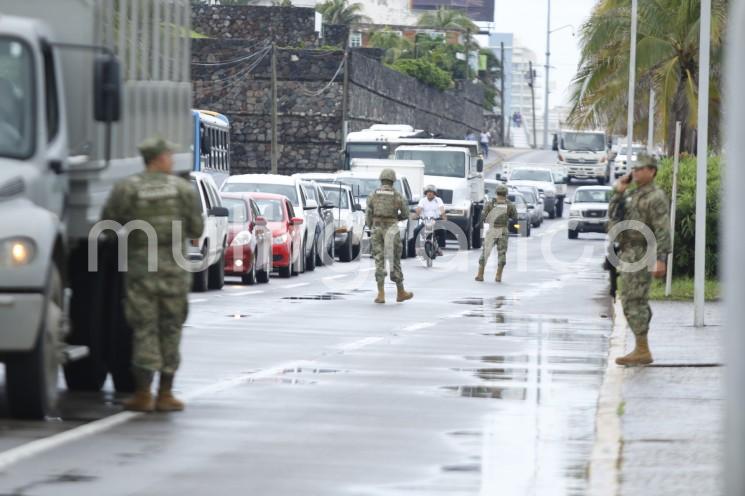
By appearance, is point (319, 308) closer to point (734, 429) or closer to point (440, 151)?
point (734, 429)

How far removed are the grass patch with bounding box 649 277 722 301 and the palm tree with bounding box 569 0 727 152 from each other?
13878 mm

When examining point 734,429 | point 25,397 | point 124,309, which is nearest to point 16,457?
point 25,397

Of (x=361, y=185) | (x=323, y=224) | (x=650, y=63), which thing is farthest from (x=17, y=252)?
(x=650, y=63)

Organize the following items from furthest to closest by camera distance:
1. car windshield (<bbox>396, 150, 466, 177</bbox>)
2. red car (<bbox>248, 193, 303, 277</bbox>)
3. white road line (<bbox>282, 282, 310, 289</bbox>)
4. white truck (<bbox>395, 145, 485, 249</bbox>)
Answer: car windshield (<bbox>396, 150, 466, 177</bbox>), white truck (<bbox>395, 145, 485, 249</bbox>), red car (<bbox>248, 193, 303, 277</bbox>), white road line (<bbox>282, 282, 310, 289</bbox>)

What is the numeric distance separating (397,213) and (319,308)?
87.4 inches

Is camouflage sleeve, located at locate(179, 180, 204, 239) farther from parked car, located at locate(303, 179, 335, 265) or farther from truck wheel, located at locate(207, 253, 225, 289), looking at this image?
parked car, located at locate(303, 179, 335, 265)

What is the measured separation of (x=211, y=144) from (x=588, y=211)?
1595 cm

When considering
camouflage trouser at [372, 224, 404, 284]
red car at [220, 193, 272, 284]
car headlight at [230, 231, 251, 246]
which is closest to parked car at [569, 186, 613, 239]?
red car at [220, 193, 272, 284]

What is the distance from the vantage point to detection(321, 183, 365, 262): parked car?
39.3m

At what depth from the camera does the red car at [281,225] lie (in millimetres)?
31703

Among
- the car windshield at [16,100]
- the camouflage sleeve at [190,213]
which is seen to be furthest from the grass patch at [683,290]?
the car windshield at [16,100]

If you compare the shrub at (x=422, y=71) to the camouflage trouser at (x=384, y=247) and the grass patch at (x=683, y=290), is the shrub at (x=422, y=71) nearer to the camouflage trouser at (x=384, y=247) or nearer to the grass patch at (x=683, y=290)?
the grass patch at (x=683, y=290)

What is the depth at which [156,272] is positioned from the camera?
11.2 m

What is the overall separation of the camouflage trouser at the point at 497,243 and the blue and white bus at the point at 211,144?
10954 mm
